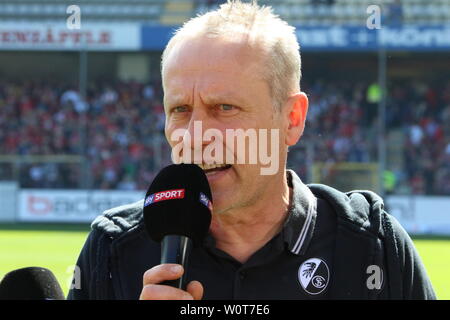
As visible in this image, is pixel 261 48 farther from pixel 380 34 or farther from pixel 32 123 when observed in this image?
pixel 32 123

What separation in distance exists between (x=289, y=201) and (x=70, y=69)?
2385 cm

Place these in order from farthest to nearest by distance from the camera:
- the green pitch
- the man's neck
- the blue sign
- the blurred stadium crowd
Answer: the blue sign < the blurred stadium crowd < the green pitch < the man's neck

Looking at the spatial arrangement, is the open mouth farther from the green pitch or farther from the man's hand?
the green pitch

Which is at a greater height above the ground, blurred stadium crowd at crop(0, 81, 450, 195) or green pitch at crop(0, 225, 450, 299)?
blurred stadium crowd at crop(0, 81, 450, 195)

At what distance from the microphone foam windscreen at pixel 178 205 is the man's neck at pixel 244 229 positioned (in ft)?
1.06

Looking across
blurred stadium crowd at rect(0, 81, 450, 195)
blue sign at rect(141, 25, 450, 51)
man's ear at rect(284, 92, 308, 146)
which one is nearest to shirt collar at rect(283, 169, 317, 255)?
man's ear at rect(284, 92, 308, 146)

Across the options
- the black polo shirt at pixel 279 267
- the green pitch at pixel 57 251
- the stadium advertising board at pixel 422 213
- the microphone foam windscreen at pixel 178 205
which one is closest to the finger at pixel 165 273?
the microphone foam windscreen at pixel 178 205

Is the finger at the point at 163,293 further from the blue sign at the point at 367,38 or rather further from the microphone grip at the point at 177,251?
the blue sign at the point at 367,38

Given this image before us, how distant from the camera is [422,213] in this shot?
63.3ft

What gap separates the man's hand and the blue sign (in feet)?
65.9

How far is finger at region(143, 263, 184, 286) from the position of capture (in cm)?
158

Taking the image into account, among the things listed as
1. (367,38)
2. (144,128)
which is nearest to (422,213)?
(367,38)

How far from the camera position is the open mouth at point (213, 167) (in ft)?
6.31

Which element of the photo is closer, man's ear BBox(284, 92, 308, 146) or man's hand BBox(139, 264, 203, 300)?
man's hand BBox(139, 264, 203, 300)
